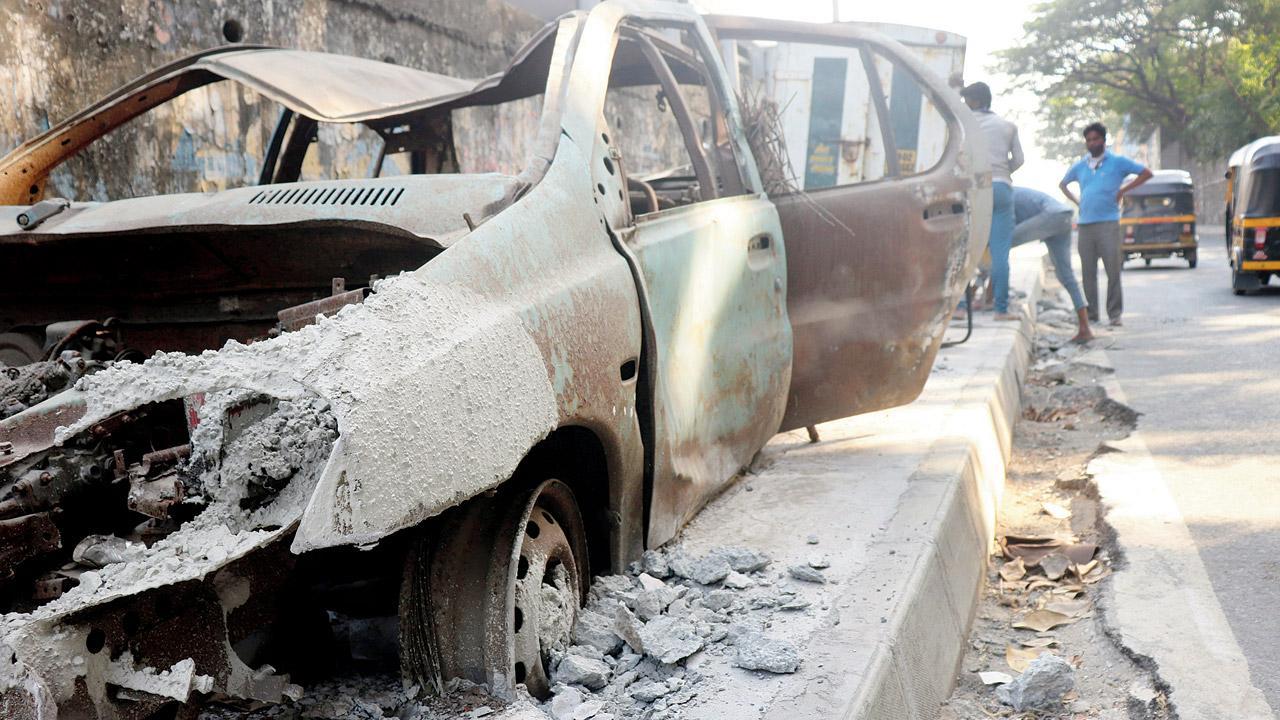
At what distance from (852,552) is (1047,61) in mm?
37928

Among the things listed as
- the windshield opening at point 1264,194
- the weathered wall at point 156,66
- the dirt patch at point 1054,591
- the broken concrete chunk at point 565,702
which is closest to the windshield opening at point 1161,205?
the windshield opening at point 1264,194

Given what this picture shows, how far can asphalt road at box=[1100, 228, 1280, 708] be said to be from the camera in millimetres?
3387

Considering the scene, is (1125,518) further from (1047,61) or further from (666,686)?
(1047,61)

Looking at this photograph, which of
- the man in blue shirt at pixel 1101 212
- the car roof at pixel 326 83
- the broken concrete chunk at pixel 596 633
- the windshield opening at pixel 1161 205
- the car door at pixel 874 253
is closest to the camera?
the broken concrete chunk at pixel 596 633

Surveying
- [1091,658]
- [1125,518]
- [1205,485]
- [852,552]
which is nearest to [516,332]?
[852,552]

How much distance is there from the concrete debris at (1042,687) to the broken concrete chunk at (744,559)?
74 centimetres

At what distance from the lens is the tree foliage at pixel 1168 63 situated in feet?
96.7

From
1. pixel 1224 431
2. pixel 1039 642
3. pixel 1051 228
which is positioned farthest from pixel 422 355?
pixel 1051 228

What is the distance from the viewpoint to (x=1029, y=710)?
2824mm

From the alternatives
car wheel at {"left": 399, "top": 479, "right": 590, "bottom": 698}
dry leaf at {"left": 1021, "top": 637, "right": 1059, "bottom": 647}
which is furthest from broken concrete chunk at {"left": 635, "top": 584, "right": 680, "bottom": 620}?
dry leaf at {"left": 1021, "top": 637, "right": 1059, "bottom": 647}

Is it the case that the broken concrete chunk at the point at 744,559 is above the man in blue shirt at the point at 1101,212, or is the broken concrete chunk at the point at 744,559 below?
below

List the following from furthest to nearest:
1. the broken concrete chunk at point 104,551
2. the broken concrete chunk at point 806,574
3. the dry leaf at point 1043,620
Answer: the dry leaf at point 1043,620 → the broken concrete chunk at point 806,574 → the broken concrete chunk at point 104,551

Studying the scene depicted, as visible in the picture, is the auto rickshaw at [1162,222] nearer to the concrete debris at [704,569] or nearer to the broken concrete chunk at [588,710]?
the concrete debris at [704,569]

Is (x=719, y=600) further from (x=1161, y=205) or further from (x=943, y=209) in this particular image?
(x=1161, y=205)
